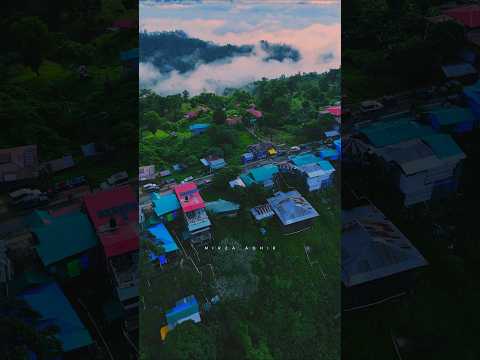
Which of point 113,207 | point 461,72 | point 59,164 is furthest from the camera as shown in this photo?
point 461,72

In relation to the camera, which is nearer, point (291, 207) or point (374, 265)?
point (291, 207)

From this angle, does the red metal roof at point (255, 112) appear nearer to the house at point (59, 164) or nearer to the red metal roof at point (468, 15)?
the house at point (59, 164)

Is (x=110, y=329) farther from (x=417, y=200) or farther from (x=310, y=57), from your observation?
(x=417, y=200)

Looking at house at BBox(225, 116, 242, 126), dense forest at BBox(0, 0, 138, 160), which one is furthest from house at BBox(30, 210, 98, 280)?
house at BBox(225, 116, 242, 126)

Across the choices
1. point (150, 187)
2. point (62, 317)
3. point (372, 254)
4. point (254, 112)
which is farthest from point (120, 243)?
point (372, 254)

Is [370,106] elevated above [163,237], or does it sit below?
above

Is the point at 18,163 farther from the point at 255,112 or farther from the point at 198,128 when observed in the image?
the point at 255,112
